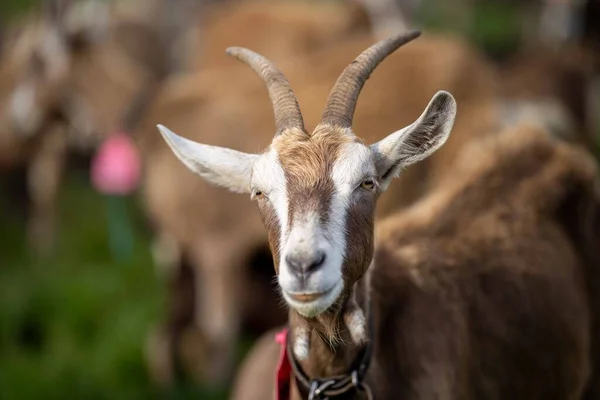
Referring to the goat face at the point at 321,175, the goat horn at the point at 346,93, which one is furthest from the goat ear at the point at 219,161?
the goat horn at the point at 346,93

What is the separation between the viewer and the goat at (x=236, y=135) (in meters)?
6.36

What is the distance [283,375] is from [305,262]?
80cm

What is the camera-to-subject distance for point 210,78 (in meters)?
7.12

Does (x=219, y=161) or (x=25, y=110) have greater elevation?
(x=25, y=110)

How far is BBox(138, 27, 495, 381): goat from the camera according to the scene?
20.9ft

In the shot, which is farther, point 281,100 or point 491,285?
point 491,285

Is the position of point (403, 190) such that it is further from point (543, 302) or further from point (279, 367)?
point (279, 367)

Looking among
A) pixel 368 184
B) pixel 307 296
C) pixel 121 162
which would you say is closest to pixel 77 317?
pixel 121 162

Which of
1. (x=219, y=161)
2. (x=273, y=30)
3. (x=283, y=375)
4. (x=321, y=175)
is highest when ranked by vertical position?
(x=273, y=30)

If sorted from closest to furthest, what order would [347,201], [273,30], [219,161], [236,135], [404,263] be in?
[347,201] < [219,161] < [404,263] < [236,135] < [273,30]

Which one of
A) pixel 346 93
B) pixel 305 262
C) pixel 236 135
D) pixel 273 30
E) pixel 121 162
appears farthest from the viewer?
pixel 273 30

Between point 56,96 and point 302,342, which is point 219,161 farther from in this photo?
point 56,96

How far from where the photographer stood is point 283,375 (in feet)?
12.1

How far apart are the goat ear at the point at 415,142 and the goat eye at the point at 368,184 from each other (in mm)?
113
